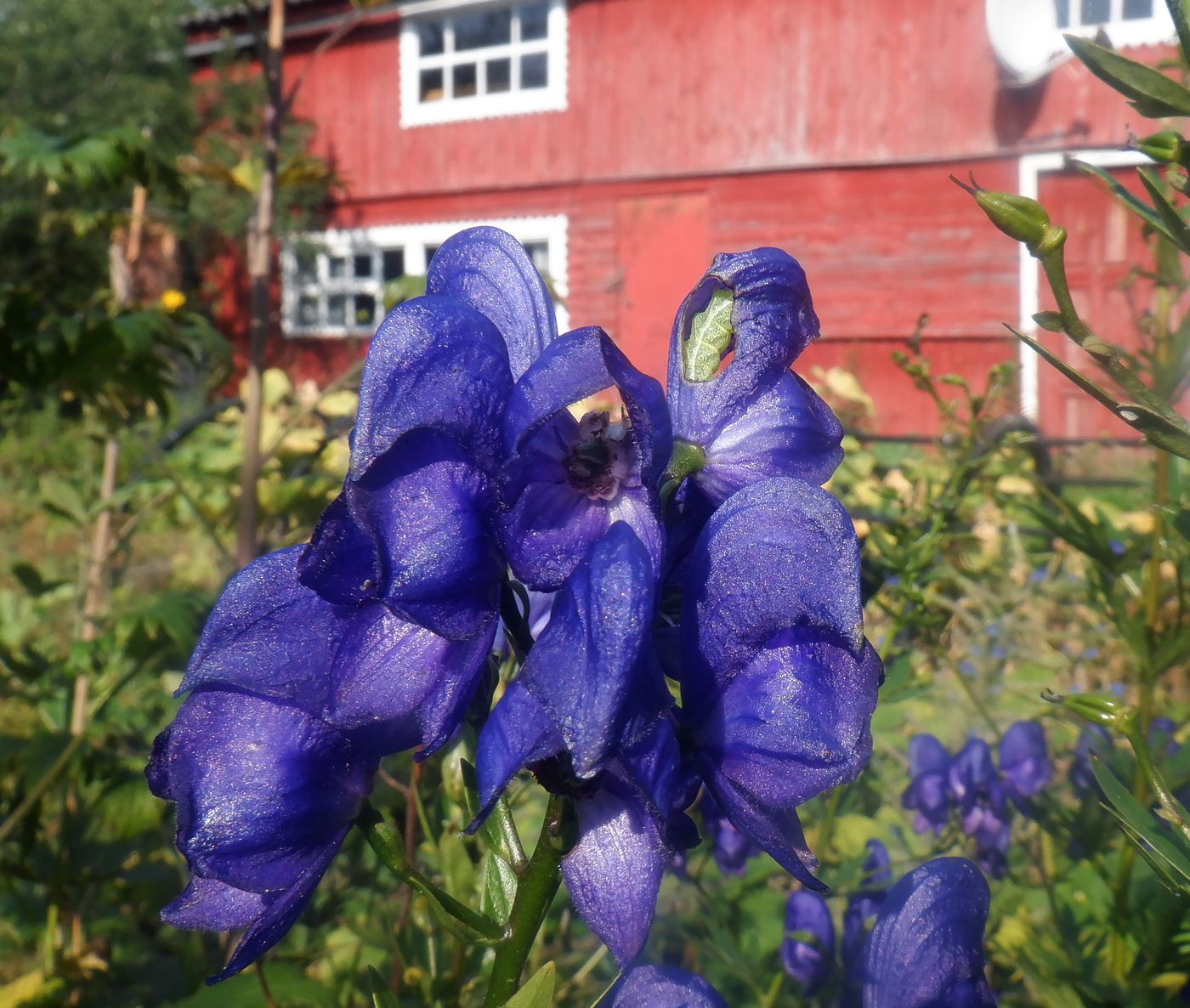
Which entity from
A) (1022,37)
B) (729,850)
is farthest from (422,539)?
(1022,37)

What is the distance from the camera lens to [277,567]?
60cm

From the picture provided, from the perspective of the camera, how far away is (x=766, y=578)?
56 cm

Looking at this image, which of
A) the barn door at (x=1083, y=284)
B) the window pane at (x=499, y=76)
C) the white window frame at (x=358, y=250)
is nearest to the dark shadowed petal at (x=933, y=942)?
the barn door at (x=1083, y=284)

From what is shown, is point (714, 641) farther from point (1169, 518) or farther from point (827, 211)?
point (827, 211)

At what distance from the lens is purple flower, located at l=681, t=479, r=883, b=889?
0.55 m

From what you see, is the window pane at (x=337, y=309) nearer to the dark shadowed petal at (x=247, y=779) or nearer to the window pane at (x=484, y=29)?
the window pane at (x=484, y=29)

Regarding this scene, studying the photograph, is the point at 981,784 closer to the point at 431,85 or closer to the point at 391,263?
the point at 391,263

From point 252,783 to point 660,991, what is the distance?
296 mm

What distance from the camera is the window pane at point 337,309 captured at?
11930 mm

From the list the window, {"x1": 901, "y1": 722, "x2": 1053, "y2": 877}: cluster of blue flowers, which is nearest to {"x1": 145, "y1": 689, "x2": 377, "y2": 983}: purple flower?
{"x1": 901, "y1": 722, "x2": 1053, "y2": 877}: cluster of blue flowers

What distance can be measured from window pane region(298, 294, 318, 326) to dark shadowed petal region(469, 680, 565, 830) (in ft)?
40.1

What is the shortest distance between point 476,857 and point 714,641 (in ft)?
2.76

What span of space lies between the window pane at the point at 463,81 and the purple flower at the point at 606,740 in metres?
11.7

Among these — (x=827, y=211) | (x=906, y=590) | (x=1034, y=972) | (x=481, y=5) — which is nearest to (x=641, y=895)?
(x=1034, y=972)
